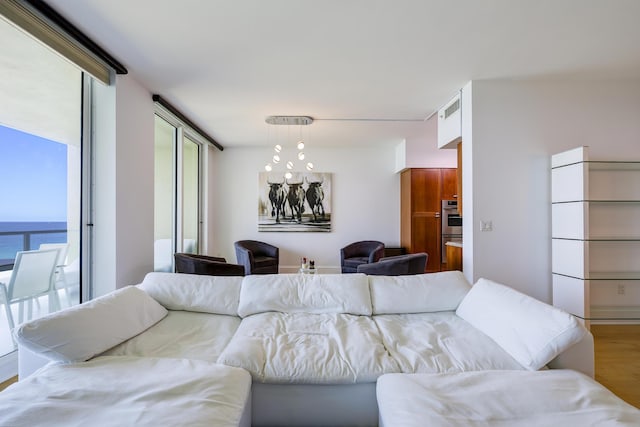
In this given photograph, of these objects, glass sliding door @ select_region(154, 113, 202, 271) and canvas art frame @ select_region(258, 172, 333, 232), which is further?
canvas art frame @ select_region(258, 172, 333, 232)

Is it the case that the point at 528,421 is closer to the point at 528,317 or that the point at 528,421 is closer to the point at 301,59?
the point at 528,317

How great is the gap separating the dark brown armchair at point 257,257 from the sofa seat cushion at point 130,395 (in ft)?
9.80

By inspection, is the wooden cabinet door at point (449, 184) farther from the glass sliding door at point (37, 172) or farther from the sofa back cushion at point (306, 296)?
the glass sliding door at point (37, 172)

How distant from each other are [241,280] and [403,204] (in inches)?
161

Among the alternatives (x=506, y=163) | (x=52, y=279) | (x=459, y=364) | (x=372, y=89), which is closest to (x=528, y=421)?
(x=459, y=364)

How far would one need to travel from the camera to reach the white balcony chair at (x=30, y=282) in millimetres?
2166

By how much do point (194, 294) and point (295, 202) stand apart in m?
3.83

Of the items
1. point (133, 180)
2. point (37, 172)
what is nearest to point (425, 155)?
point (133, 180)

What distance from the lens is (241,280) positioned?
2.51 metres

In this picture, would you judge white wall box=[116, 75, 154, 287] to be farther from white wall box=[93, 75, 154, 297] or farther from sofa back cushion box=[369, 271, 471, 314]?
sofa back cushion box=[369, 271, 471, 314]

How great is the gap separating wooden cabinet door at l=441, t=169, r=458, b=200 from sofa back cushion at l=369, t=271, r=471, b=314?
3240 mm

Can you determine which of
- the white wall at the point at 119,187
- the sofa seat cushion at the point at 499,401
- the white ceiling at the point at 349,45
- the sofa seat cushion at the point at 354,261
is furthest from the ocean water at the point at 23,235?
the sofa seat cushion at the point at 354,261

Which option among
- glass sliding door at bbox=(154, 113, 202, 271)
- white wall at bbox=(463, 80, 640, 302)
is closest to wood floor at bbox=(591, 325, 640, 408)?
white wall at bbox=(463, 80, 640, 302)

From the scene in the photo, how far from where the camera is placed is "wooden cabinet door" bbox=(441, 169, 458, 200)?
538 centimetres
